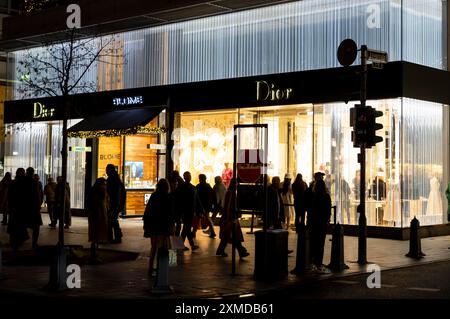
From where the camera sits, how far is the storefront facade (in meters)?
21.0

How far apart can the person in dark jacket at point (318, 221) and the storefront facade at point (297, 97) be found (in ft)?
17.5

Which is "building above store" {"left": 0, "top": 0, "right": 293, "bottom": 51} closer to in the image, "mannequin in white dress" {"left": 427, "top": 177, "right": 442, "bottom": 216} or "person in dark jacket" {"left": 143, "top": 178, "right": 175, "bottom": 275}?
"mannequin in white dress" {"left": 427, "top": 177, "right": 442, "bottom": 216}

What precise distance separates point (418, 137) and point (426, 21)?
12.2ft

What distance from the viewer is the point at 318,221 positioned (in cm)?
1416

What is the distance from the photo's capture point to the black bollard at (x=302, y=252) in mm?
13281

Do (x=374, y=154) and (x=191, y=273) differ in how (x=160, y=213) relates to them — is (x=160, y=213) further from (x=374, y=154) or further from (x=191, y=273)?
(x=374, y=154)

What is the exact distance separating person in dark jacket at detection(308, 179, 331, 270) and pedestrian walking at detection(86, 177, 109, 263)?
440 cm

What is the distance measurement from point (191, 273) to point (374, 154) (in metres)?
9.59

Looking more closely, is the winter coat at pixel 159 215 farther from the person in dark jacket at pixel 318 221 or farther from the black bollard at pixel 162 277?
the person in dark jacket at pixel 318 221

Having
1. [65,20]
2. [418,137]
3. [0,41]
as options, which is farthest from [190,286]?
[0,41]

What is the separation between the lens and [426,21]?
22.2 metres

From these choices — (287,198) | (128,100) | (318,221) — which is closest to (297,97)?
(287,198)
